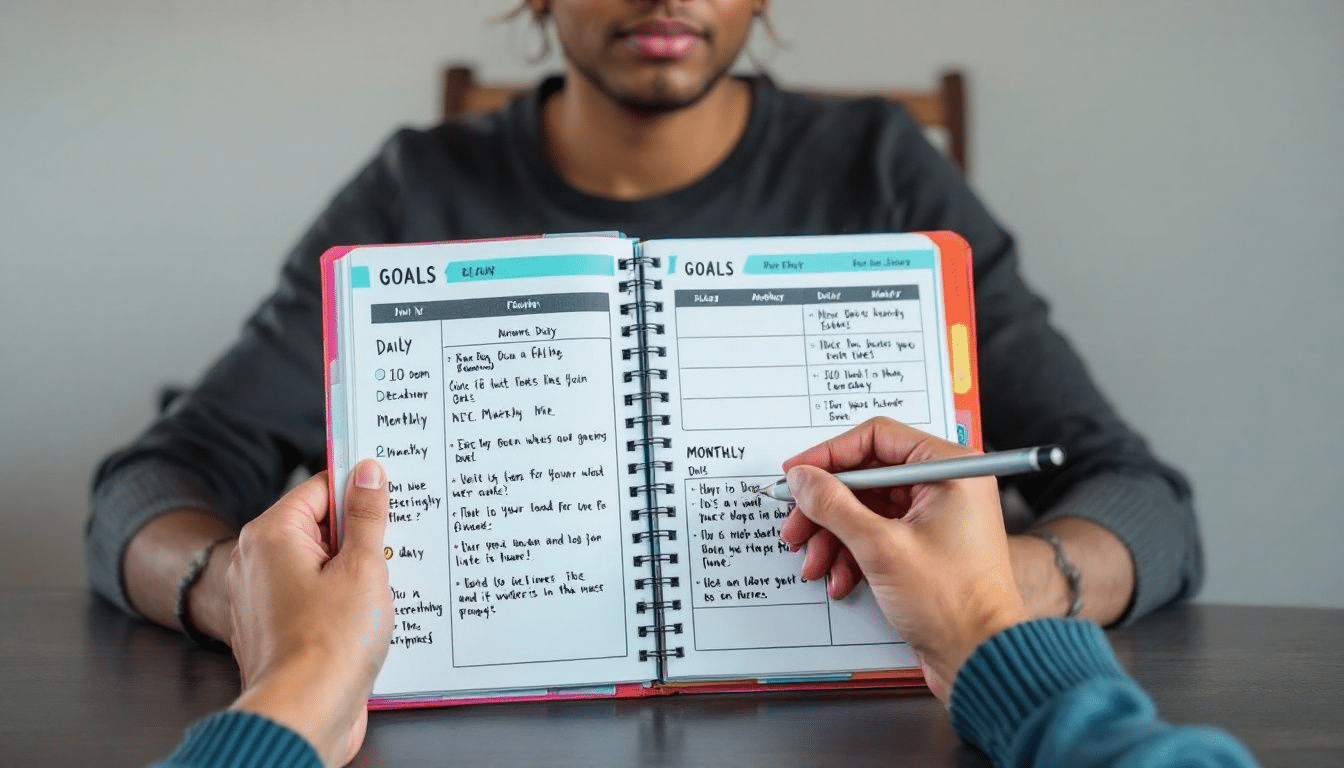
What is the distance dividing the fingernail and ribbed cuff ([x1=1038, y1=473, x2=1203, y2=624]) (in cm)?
58

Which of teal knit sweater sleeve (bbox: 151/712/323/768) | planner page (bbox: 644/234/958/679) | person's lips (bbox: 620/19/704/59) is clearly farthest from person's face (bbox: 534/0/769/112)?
teal knit sweater sleeve (bbox: 151/712/323/768)

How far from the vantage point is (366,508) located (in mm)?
731

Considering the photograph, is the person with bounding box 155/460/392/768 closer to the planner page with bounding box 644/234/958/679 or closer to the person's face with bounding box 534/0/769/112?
the planner page with bounding box 644/234/958/679

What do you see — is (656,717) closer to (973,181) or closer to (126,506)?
(126,506)

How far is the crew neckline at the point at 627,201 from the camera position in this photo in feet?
4.57

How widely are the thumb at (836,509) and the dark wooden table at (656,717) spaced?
11 centimetres

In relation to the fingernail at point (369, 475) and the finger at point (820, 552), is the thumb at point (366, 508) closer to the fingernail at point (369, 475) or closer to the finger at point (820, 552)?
the fingernail at point (369, 475)

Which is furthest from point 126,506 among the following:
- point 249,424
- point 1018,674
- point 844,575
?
point 1018,674

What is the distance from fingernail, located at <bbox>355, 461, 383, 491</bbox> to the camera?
2.44 ft

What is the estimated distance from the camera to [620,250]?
80 centimetres

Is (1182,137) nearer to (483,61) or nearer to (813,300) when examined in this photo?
(483,61)

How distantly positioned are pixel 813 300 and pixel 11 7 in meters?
1.86

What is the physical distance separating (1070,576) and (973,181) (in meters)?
1.32

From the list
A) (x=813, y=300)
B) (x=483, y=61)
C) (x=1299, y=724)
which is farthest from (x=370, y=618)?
(x=483, y=61)
